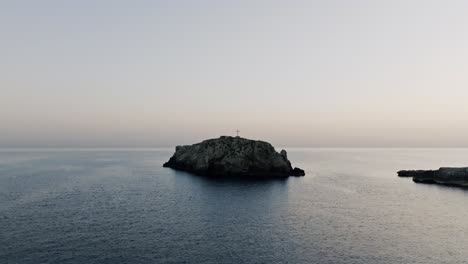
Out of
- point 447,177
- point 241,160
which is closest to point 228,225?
point 241,160

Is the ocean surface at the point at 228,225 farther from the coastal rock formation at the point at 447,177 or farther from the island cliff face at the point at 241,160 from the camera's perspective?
the island cliff face at the point at 241,160

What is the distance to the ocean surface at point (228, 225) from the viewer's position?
176 feet

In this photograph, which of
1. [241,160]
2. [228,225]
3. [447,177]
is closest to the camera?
[228,225]

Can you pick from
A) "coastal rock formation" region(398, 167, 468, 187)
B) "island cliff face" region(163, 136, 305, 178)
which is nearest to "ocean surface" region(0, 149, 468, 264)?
"coastal rock formation" region(398, 167, 468, 187)

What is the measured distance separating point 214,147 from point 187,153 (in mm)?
35372

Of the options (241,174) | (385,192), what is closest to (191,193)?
(241,174)

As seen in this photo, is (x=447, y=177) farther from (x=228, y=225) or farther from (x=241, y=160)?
(x=228, y=225)

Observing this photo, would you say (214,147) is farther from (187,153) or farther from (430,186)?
(430,186)

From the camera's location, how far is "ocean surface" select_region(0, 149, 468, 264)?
2108 inches

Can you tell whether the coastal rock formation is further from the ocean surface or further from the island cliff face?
the island cliff face

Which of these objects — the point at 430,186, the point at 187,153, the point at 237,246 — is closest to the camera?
the point at 237,246

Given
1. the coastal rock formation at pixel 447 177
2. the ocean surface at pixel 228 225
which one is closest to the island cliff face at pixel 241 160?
the ocean surface at pixel 228 225

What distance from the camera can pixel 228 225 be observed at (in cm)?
7219

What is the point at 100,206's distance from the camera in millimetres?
88062
